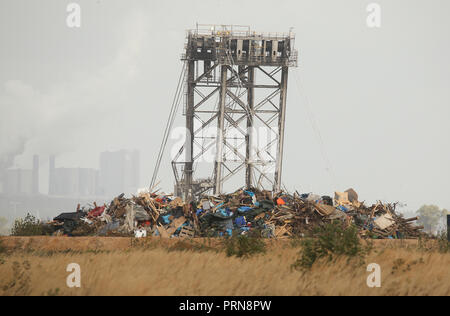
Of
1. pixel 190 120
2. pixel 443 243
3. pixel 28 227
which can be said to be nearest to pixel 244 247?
pixel 443 243

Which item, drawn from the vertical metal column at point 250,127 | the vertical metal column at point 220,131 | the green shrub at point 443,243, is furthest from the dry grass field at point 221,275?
the vertical metal column at point 250,127

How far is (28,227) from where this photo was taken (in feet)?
57.0

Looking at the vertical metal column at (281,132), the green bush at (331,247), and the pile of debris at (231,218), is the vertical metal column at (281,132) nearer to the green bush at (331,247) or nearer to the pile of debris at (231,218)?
the pile of debris at (231,218)

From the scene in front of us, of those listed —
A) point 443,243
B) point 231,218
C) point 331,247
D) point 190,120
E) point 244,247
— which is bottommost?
point 443,243

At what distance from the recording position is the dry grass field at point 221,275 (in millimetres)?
9289

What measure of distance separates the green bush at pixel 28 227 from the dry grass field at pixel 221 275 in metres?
3.53

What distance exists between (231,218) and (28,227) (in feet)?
21.9

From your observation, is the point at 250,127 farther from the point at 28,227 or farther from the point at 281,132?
the point at 28,227

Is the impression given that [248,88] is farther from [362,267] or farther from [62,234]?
[362,267]

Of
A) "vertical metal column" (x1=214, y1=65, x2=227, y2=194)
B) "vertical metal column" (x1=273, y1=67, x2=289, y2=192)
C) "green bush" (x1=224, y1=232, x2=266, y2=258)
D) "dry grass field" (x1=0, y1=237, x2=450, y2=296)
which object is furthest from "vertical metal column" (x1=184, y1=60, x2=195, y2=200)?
"dry grass field" (x1=0, y1=237, x2=450, y2=296)

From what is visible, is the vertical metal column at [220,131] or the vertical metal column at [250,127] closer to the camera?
the vertical metal column at [220,131]

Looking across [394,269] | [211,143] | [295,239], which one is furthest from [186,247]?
[211,143]

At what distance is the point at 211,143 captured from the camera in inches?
1305

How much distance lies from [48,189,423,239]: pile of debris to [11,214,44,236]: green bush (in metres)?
0.52
